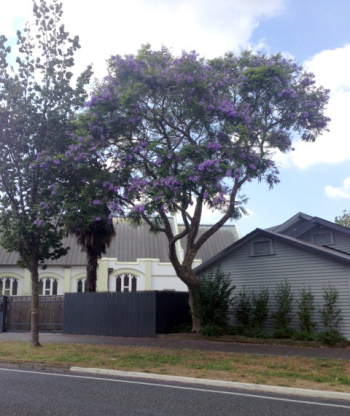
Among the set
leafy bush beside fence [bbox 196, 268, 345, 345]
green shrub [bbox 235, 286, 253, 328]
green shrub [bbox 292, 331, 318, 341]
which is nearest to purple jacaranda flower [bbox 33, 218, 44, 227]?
leafy bush beside fence [bbox 196, 268, 345, 345]

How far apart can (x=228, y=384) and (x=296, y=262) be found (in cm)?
1033

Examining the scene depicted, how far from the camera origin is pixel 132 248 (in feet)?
131

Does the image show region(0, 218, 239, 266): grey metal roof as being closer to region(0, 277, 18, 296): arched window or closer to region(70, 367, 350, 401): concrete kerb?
region(0, 277, 18, 296): arched window

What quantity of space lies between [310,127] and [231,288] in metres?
7.54

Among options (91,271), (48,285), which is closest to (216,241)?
(48,285)

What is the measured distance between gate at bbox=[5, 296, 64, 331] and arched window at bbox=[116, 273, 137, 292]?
11.6 meters

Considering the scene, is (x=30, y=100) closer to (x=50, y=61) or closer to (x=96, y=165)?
(x=50, y=61)

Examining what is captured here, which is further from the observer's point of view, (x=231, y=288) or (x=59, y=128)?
(x=231, y=288)

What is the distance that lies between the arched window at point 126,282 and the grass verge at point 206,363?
70.8ft

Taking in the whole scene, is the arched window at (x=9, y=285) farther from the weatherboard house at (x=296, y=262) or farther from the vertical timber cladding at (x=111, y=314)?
the weatherboard house at (x=296, y=262)

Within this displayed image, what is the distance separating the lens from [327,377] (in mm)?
9992

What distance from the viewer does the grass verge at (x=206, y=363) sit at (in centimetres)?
992

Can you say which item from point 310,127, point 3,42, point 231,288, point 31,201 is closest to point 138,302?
point 231,288

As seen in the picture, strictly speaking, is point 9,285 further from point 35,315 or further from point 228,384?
point 228,384
